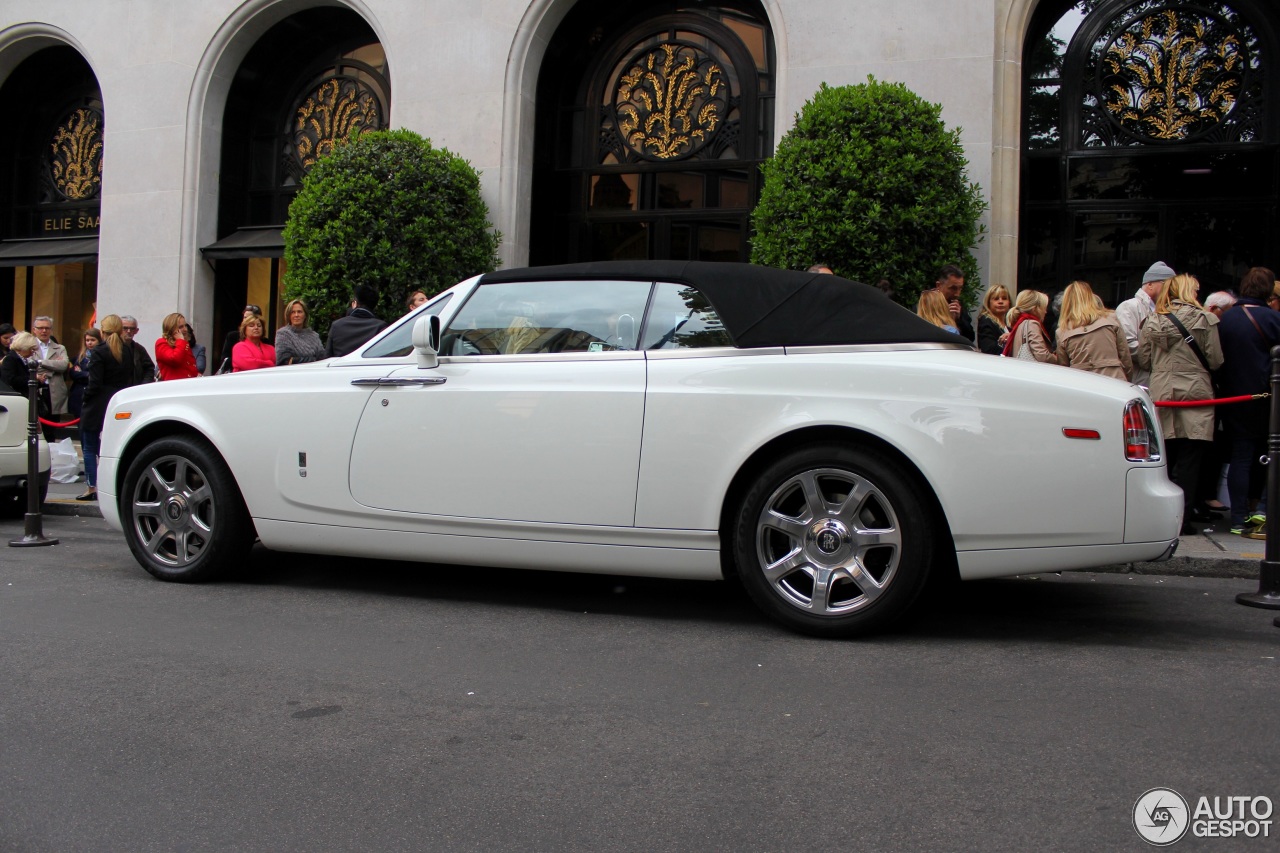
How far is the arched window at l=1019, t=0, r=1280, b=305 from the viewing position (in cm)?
1066

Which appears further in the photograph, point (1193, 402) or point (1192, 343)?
point (1192, 343)

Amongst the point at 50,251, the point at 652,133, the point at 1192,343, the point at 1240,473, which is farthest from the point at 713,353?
the point at 50,251

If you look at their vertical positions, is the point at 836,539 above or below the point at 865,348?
below

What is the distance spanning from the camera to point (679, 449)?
455 cm

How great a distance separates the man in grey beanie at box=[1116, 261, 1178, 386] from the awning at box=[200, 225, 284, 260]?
10.2 m

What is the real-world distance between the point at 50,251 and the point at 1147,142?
1435 cm

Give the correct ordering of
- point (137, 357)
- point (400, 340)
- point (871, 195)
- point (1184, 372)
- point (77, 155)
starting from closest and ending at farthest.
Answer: point (400, 340) < point (1184, 372) < point (871, 195) < point (137, 357) < point (77, 155)

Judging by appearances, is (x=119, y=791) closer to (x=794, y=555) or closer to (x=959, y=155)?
(x=794, y=555)

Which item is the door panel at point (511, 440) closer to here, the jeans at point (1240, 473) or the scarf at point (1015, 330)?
the scarf at point (1015, 330)

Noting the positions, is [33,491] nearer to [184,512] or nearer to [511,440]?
[184,512]

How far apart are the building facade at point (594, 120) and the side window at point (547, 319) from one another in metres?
6.60

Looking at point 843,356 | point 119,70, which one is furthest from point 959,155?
point 119,70

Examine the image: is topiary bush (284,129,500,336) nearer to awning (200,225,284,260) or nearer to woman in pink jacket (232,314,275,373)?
woman in pink jacket (232,314,275,373)

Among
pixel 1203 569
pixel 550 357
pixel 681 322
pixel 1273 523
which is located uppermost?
pixel 681 322
